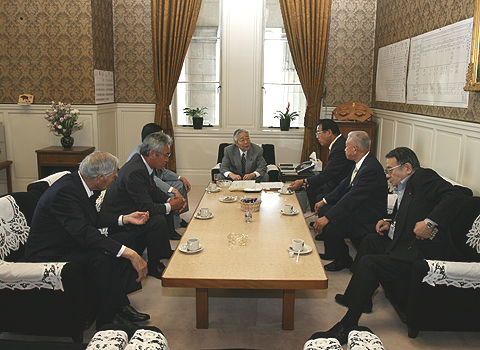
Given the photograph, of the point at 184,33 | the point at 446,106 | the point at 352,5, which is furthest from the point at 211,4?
the point at 446,106

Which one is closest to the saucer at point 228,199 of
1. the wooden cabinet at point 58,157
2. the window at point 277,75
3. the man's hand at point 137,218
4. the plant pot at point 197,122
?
the man's hand at point 137,218

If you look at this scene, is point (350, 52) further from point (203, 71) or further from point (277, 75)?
point (203, 71)

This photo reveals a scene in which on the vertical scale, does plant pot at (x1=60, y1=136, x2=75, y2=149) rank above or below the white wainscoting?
below

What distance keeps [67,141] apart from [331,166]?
3.49 meters

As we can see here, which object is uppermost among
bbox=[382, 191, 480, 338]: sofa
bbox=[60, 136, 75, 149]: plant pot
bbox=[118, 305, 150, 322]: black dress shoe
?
bbox=[60, 136, 75, 149]: plant pot

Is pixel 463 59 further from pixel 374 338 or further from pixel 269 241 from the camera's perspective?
pixel 374 338

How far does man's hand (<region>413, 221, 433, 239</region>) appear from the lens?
8.59ft

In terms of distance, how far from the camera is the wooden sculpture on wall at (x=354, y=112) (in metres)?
5.91

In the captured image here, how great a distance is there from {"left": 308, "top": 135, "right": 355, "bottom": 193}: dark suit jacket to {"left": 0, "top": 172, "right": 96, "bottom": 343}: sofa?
Answer: 9.05 ft

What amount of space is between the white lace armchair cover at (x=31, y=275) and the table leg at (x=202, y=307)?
2.76ft

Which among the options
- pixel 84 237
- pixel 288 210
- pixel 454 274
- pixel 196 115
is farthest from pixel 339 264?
pixel 196 115

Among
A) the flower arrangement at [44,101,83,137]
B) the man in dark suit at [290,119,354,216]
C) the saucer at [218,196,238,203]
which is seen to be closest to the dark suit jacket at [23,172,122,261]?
the saucer at [218,196,238,203]

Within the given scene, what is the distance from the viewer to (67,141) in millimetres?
5602

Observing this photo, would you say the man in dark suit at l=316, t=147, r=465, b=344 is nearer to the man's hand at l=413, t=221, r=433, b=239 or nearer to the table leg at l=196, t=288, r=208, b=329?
the man's hand at l=413, t=221, r=433, b=239
